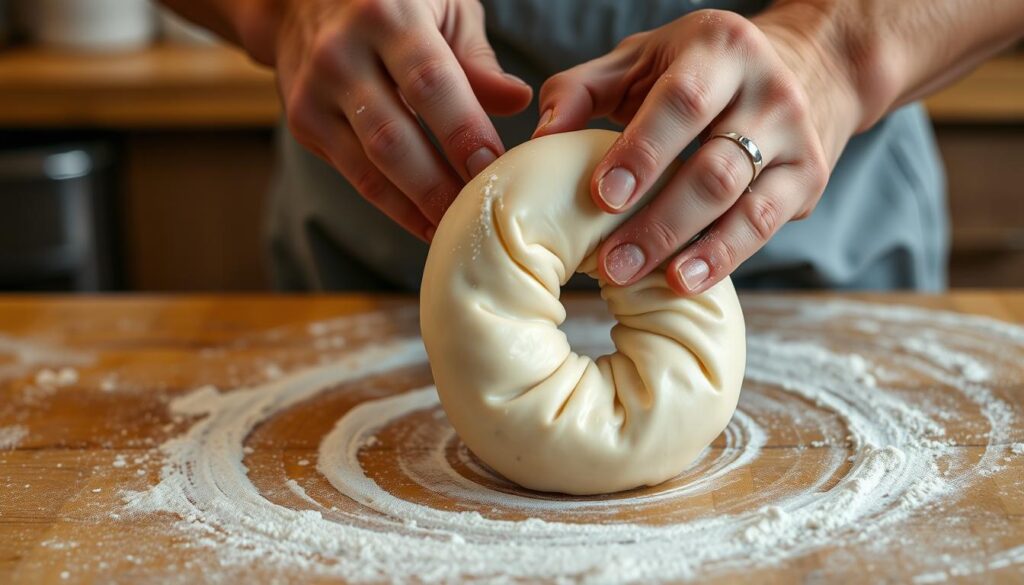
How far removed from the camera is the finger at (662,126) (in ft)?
3.04

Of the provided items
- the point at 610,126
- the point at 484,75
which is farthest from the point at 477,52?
the point at 610,126

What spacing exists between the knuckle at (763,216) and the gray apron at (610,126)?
1.50ft

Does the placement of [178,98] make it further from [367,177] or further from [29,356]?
[367,177]

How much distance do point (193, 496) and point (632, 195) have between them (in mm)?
470

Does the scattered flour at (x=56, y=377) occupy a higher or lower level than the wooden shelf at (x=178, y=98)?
higher

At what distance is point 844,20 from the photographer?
113cm

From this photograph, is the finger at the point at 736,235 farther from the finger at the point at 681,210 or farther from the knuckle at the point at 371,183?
the knuckle at the point at 371,183

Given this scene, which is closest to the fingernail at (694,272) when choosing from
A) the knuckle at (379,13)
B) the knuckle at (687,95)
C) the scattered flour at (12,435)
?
the knuckle at (687,95)

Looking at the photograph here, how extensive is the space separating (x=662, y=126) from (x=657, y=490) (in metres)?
0.33

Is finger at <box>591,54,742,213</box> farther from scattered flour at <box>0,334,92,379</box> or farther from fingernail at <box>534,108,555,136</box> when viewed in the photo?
scattered flour at <box>0,334,92,379</box>

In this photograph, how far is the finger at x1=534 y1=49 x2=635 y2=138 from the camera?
1030mm

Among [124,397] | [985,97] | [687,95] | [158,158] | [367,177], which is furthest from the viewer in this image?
[158,158]

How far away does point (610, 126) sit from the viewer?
1396 millimetres

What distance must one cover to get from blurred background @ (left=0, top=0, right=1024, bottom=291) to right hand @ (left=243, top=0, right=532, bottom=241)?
135cm
